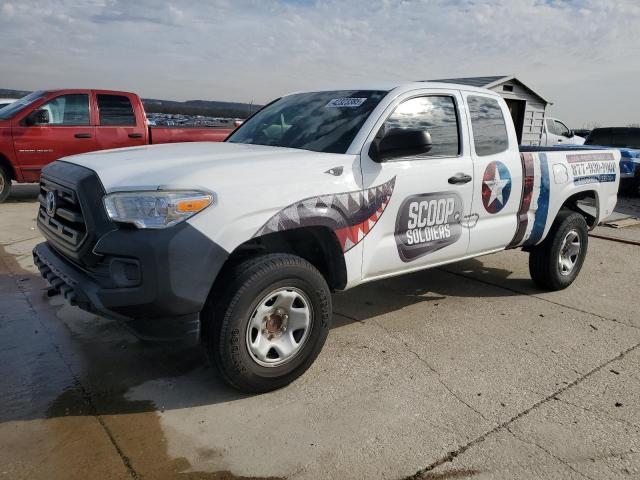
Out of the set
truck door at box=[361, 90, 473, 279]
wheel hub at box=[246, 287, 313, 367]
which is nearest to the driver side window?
truck door at box=[361, 90, 473, 279]

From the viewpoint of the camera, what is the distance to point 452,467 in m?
2.56

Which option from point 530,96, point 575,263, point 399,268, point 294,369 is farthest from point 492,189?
point 530,96

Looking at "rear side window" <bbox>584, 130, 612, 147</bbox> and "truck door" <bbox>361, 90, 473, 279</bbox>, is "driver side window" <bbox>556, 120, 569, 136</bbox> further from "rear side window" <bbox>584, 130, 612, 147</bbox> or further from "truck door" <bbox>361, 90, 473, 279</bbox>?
"truck door" <bbox>361, 90, 473, 279</bbox>

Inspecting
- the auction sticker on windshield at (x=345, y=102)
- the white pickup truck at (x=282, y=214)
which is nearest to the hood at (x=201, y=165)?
the white pickup truck at (x=282, y=214)

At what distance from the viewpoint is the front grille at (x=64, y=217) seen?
293cm

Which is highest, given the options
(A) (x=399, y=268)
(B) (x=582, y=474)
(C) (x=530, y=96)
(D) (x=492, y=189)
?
(C) (x=530, y=96)

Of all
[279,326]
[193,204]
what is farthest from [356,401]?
[193,204]

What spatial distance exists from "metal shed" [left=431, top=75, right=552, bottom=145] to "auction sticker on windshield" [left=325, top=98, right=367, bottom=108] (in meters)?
16.5

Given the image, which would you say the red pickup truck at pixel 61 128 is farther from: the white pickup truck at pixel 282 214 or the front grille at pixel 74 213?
the front grille at pixel 74 213

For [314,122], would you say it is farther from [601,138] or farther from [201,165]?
[601,138]

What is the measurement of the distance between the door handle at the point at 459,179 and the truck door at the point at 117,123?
696cm

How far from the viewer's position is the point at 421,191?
377cm

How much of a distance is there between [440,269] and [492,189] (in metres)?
1.84

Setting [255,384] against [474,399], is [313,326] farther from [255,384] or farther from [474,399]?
[474,399]
